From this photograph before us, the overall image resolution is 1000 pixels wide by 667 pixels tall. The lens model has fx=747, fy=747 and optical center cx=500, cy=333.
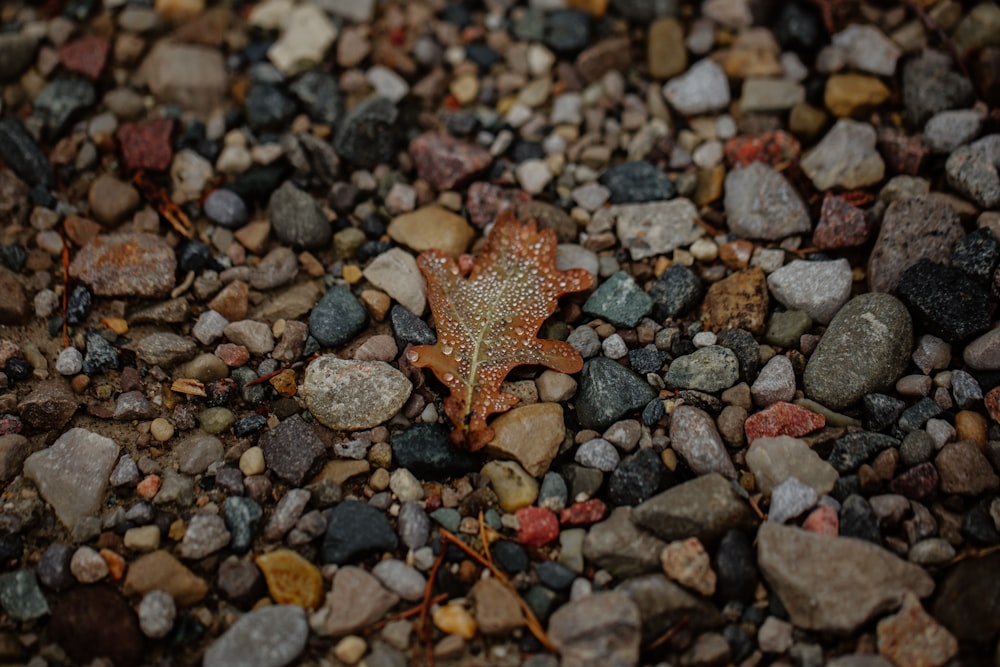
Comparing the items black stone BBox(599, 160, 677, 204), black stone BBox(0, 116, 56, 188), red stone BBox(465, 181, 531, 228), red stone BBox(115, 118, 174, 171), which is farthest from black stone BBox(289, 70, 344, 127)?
black stone BBox(599, 160, 677, 204)

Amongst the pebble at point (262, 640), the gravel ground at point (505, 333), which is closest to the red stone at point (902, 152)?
the gravel ground at point (505, 333)

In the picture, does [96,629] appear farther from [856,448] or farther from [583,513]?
[856,448]

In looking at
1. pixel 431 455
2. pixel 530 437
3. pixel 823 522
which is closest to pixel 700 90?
pixel 530 437

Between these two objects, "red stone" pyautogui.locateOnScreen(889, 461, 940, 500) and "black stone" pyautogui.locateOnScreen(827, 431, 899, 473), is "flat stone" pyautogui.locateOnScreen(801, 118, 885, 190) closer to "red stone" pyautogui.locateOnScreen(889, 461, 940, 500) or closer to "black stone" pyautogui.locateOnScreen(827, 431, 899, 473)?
"black stone" pyautogui.locateOnScreen(827, 431, 899, 473)

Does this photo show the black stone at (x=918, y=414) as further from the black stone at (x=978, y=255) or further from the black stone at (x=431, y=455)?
the black stone at (x=431, y=455)

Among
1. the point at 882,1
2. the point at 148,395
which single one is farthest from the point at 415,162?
the point at 882,1

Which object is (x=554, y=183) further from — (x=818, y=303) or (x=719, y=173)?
(x=818, y=303)
